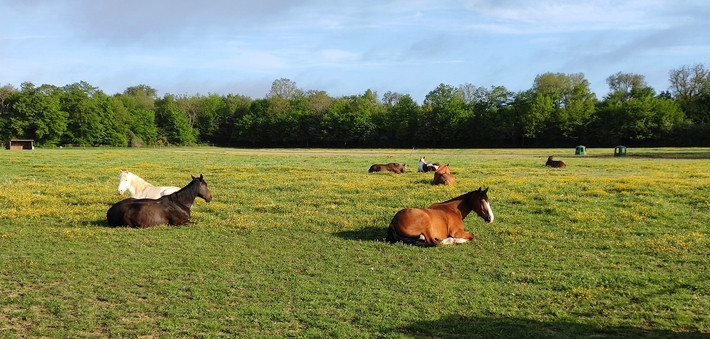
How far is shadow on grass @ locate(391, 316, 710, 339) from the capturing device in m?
6.79

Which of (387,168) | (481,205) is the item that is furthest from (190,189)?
(387,168)

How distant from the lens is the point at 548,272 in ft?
32.4

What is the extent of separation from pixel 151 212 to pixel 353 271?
6.67 m

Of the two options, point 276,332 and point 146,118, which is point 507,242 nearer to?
point 276,332

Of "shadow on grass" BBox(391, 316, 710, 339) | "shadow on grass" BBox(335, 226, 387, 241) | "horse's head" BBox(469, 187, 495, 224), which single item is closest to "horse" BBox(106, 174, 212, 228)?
"shadow on grass" BBox(335, 226, 387, 241)

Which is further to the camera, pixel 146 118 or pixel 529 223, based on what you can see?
pixel 146 118

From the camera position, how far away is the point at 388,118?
119 metres

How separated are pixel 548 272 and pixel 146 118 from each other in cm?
11983

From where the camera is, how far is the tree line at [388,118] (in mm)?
91750

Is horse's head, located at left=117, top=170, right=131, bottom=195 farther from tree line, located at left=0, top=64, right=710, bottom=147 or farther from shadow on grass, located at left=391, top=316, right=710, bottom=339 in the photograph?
tree line, located at left=0, top=64, right=710, bottom=147

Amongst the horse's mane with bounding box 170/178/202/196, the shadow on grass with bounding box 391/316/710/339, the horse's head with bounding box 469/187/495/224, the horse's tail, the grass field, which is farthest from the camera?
the horse's mane with bounding box 170/178/202/196

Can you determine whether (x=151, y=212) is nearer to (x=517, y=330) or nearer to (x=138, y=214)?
(x=138, y=214)

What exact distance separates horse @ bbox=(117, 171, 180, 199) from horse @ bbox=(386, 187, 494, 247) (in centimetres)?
825

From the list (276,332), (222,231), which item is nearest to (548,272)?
(276,332)
